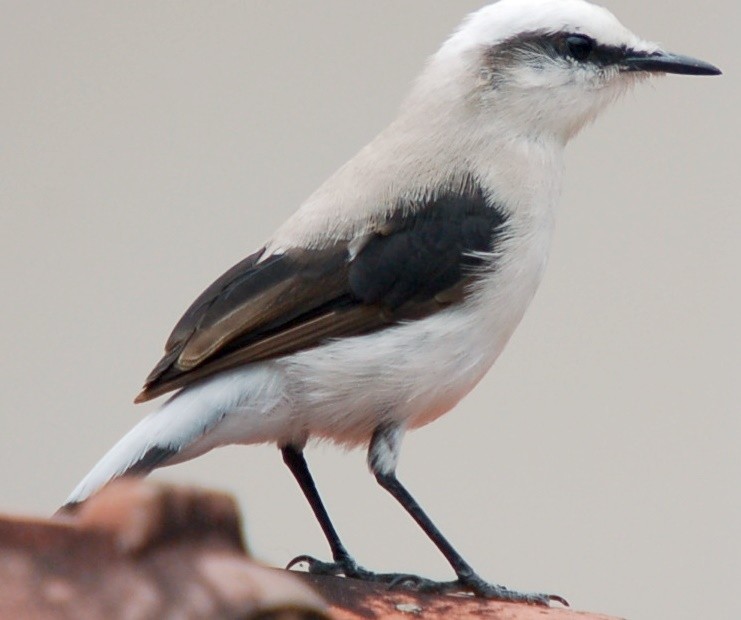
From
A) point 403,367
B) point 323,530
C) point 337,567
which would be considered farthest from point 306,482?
point 403,367

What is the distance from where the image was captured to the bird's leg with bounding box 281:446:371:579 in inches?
97.4

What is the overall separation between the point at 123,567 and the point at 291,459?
67.6 inches

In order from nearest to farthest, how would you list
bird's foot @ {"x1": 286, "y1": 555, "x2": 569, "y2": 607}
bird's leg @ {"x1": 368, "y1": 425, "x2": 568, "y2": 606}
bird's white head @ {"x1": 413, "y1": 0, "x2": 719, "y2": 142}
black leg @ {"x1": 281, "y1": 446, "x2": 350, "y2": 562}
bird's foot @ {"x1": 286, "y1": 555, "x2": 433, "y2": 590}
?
bird's foot @ {"x1": 286, "y1": 555, "x2": 569, "y2": 607} → bird's leg @ {"x1": 368, "y1": 425, "x2": 568, "y2": 606} → bird's foot @ {"x1": 286, "y1": 555, "x2": 433, "y2": 590} → black leg @ {"x1": 281, "y1": 446, "x2": 350, "y2": 562} → bird's white head @ {"x1": 413, "y1": 0, "x2": 719, "y2": 142}

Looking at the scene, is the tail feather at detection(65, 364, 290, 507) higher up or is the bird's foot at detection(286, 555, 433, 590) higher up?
the tail feather at detection(65, 364, 290, 507)

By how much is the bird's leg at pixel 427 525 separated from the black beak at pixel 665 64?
3.55 ft

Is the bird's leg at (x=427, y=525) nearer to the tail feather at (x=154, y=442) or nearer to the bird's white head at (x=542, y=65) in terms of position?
the tail feather at (x=154, y=442)

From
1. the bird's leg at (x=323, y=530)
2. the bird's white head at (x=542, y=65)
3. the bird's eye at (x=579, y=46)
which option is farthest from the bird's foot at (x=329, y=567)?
the bird's eye at (x=579, y=46)

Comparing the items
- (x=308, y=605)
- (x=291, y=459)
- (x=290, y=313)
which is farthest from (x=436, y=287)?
(x=308, y=605)

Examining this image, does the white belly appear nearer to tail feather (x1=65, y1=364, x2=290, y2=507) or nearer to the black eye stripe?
tail feather (x1=65, y1=364, x2=290, y2=507)

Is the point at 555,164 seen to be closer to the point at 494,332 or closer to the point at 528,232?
the point at 528,232

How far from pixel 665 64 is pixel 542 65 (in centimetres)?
33

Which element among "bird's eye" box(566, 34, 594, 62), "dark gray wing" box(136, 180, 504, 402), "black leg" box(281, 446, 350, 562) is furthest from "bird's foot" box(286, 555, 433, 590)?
"bird's eye" box(566, 34, 594, 62)

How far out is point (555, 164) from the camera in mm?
2777

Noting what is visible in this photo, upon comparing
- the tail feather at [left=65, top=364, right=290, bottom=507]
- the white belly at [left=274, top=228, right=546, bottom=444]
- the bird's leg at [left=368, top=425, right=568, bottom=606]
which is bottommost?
the bird's leg at [left=368, top=425, right=568, bottom=606]
